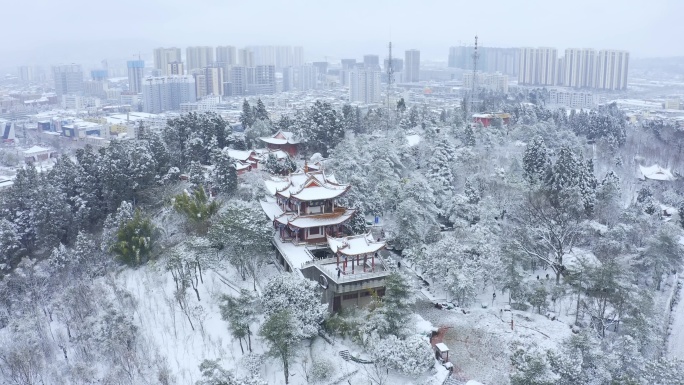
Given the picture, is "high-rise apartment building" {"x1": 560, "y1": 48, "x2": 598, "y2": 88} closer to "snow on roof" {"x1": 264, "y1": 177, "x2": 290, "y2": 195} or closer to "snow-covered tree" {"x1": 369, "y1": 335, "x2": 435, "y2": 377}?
"snow on roof" {"x1": 264, "y1": 177, "x2": 290, "y2": 195}

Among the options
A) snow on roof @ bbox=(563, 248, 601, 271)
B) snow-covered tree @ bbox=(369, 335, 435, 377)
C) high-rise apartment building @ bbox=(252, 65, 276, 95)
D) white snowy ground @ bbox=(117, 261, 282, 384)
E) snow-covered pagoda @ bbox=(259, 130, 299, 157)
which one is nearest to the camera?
snow-covered tree @ bbox=(369, 335, 435, 377)

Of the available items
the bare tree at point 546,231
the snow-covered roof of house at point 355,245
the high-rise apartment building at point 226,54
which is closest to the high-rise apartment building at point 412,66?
the high-rise apartment building at point 226,54

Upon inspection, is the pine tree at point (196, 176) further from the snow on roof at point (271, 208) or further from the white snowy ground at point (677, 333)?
the white snowy ground at point (677, 333)

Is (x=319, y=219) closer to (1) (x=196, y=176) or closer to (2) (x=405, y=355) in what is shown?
(1) (x=196, y=176)

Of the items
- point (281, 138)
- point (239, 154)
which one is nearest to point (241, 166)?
point (239, 154)

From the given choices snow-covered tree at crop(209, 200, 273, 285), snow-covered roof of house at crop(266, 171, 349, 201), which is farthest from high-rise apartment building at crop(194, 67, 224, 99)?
snow-covered tree at crop(209, 200, 273, 285)
